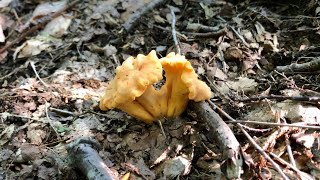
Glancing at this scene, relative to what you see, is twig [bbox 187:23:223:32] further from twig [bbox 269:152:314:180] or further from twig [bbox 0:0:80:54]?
twig [bbox 269:152:314:180]

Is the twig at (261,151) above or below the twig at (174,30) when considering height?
above

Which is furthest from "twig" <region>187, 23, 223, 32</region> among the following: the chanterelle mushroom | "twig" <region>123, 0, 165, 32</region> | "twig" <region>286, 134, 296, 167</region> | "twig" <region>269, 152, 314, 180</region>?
"twig" <region>269, 152, 314, 180</region>

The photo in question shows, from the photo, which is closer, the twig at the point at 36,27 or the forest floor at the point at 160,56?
the forest floor at the point at 160,56

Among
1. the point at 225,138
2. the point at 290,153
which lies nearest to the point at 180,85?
the point at 225,138

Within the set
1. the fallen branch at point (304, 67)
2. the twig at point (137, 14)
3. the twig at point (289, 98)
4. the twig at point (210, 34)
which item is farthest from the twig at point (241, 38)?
the twig at point (137, 14)

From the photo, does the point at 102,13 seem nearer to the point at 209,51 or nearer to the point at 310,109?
the point at 209,51

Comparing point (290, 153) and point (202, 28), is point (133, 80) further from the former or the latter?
point (202, 28)

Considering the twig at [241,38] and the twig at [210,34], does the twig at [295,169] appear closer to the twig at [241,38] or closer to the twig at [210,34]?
the twig at [241,38]

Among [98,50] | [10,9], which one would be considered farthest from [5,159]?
[10,9]
